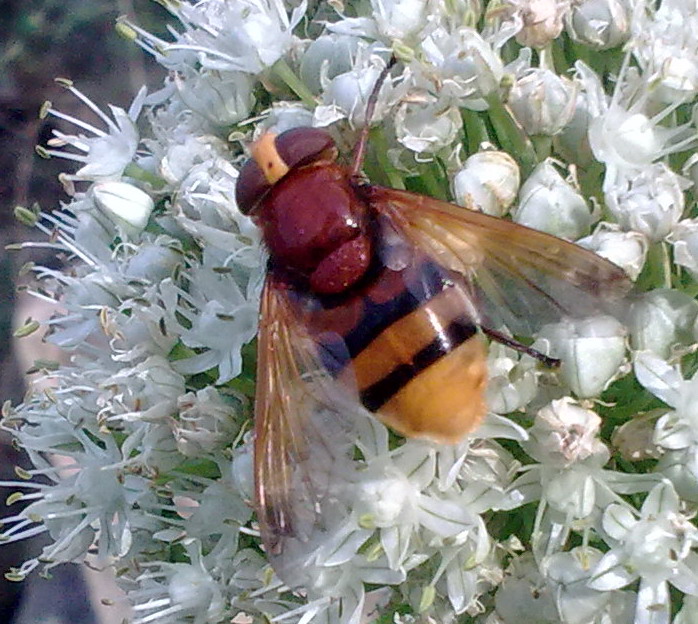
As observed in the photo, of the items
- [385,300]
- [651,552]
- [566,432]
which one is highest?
[385,300]

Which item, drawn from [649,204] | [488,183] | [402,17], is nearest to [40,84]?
[402,17]

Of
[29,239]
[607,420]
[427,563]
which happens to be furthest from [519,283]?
[29,239]

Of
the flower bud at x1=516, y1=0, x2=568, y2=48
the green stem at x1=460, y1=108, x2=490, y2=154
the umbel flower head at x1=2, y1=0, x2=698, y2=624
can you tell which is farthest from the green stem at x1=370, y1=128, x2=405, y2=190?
the flower bud at x1=516, y1=0, x2=568, y2=48

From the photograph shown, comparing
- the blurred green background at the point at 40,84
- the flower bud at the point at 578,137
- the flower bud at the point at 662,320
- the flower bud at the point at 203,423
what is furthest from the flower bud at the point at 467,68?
the blurred green background at the point at 40,84

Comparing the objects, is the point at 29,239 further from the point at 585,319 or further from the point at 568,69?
the point at 585,319

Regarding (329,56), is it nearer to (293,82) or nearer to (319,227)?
(293,82)

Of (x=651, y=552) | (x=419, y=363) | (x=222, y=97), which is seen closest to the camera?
(x=419, y=363)

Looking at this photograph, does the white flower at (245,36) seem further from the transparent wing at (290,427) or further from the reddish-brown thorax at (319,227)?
the transparent wing at (290,427)

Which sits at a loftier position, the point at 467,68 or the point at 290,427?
the point at 467,68
